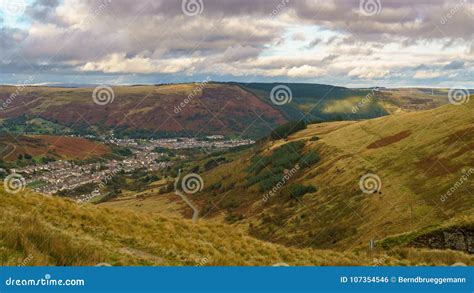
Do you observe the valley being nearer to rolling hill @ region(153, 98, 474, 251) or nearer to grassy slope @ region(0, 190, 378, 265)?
grassy slope @ region(0, 190, 378, 265)

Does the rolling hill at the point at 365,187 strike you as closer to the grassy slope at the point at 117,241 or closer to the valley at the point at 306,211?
the valley at the point at 306,211

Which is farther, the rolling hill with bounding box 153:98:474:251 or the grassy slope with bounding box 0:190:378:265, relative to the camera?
the rolling hill with bounding box 153:98:474:251

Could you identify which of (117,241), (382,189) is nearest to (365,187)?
(382,189)

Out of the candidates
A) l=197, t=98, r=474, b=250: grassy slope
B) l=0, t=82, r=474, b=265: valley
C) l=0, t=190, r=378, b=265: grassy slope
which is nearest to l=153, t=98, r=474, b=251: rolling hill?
l=197, t=98, r=474, b=250: grassy slope

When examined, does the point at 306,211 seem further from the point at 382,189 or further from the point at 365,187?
the point at 382,189

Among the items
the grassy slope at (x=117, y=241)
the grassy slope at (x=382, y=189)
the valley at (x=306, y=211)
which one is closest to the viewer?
the grassy slope at (x=117, y=241)

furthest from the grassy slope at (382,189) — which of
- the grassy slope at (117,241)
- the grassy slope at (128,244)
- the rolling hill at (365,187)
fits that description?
the grassy slope at (117,241)

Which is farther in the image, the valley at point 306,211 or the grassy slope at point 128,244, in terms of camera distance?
the valley at point 306,211

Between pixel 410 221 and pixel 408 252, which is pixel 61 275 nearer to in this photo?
pixel 408 252

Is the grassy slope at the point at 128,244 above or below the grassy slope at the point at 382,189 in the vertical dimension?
below
